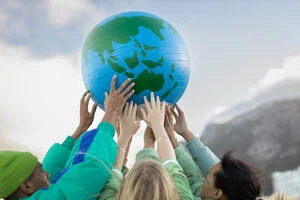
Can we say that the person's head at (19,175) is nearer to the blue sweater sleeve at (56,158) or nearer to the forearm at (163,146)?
the blue sweater sleeve at (56,158)

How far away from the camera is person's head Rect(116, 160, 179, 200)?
Answer: 2.29 metres

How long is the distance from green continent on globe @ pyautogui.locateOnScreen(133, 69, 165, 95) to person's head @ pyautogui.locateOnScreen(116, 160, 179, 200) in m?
1.33

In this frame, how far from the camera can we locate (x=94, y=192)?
2732mm

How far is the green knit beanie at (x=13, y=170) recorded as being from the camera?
2801 mm

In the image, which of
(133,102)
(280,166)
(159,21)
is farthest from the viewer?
(280,166)

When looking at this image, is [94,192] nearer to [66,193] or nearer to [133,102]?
[66,193]

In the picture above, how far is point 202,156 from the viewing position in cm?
359

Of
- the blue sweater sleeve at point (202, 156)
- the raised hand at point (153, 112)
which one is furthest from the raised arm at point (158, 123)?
the blue sweater sleeve at point (202, 156)

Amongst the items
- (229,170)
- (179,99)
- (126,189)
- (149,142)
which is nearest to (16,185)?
(126,189)

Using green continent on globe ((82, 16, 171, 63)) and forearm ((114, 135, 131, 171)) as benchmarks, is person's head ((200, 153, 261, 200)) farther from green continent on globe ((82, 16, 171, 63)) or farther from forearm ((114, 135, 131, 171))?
green continent on globe ((82, 16, 171, 63))

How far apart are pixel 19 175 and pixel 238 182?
1.42 meters

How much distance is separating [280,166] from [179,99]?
16.5 m

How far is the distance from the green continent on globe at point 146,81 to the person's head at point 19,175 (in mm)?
1110

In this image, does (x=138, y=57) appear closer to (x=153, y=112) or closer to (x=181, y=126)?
(x=153, y=112)
